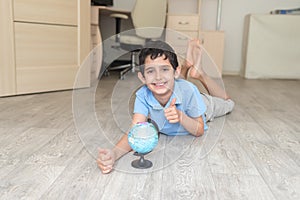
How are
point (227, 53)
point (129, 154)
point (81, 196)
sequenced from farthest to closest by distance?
1. point (227, 53)
2. point (129, 154)
3. point (81, 196)

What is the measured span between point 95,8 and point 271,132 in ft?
5.49

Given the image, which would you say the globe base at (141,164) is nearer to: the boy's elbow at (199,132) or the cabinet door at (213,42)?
the boy's elbow at (199,132)

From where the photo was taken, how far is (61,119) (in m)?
1.41

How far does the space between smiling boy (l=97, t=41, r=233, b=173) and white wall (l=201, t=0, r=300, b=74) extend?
103 inches

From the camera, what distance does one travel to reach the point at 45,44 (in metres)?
2.02

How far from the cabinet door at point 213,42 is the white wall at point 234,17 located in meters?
0.36

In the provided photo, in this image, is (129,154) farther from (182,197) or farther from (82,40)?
(82,40)

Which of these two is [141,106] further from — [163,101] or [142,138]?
[142,138]

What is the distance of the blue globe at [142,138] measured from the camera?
834 mm

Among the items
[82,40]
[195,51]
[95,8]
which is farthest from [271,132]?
[95,8]

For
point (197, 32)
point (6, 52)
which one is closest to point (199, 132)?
point (6, 52)

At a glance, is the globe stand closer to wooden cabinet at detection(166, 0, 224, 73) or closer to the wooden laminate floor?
the wooden laminate floor

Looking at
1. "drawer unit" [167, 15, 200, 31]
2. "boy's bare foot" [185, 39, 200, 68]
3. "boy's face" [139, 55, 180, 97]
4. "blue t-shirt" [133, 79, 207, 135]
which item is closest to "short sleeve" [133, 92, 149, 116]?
"blue t-shirt" [133, 79, 207, 135]

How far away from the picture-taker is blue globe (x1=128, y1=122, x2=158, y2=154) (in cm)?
83
